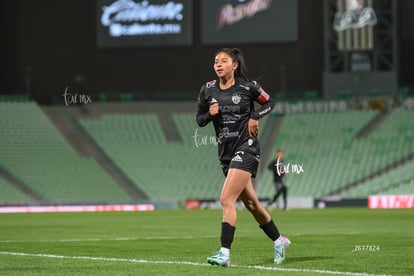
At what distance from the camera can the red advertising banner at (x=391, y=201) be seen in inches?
1702

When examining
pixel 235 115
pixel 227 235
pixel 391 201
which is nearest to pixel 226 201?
pixel 227 235

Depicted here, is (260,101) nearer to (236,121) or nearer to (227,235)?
(236,121)

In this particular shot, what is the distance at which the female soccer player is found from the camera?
41.1 feet

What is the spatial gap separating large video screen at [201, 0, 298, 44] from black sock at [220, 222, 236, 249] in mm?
39272

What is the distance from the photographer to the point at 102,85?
177 feet

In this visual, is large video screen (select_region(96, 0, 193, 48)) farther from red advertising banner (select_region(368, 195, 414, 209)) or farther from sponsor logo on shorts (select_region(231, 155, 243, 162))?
sponsor logo on shorts (select_region(231, 155, 243, 162))

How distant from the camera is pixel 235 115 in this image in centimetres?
1276

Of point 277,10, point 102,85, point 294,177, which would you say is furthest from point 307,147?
point 102,85

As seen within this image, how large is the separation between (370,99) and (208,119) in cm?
4071

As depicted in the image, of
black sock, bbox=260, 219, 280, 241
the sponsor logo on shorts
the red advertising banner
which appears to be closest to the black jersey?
the sponsor logo on shorts

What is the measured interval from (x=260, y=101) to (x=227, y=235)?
6.05ft

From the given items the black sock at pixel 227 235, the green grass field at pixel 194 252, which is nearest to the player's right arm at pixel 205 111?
the black sock at pixel 227 235

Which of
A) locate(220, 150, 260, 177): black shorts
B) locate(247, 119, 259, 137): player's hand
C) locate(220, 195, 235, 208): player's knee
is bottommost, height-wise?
locate(220, 195, 235, 208): player's knee

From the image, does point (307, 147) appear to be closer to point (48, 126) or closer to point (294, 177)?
point (294, 177)
